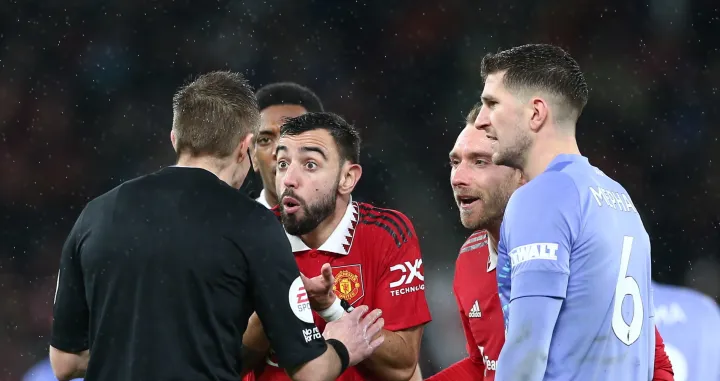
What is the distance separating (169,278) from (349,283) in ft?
3.71

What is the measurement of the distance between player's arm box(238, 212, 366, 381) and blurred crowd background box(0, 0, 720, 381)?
4029 millimetres

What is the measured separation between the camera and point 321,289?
322 cm

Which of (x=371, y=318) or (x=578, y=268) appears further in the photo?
(x=371, y=318)

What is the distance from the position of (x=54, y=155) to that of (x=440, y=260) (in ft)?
11.2

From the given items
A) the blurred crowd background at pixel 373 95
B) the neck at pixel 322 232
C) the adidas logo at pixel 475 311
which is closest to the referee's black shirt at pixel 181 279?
the neck at pixel 322 232

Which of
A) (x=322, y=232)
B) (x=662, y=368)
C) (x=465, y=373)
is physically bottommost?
(x=465, y=373)

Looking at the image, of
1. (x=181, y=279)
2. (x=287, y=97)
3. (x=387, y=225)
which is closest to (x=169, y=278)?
(x=181, y=279)

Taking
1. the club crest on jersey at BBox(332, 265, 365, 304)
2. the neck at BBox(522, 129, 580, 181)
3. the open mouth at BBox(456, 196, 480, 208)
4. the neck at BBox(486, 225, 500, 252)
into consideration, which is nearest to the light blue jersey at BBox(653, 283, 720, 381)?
the neck at BBox(486, 225, 500, 252)

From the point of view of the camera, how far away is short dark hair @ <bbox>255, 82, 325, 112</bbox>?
5.18m

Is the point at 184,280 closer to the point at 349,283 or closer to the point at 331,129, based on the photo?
the point at 349,283

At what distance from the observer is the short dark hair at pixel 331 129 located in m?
3.83

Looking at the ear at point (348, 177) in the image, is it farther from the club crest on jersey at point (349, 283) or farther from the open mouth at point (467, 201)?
the open mouth at point (467, 201)

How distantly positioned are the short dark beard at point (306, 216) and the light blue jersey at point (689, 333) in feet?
8.60

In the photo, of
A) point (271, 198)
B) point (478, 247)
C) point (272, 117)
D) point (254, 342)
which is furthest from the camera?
point (272, 117)
